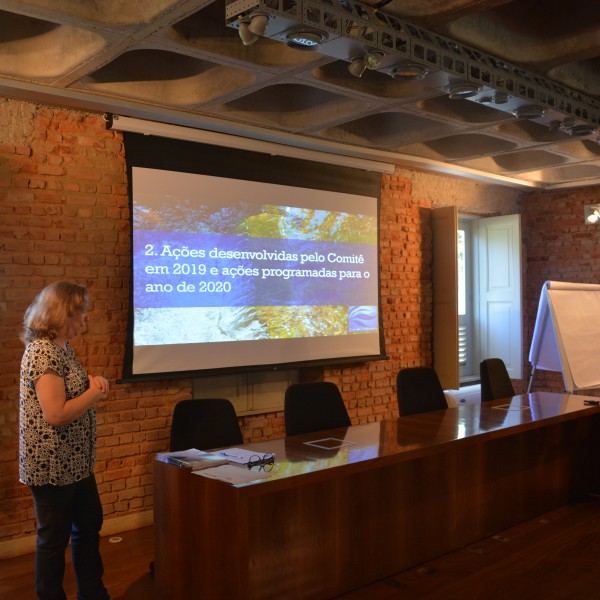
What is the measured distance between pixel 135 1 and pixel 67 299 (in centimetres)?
153

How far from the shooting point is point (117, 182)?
192 inches

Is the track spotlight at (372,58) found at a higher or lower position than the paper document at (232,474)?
higher

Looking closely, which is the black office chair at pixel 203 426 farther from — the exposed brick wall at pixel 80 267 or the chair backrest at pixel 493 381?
the chair backrest at pixel 493 381

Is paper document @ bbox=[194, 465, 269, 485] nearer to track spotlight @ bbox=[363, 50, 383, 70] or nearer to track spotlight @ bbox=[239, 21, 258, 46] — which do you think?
track spotlight @ bbox=[239, 21, 258, 46]

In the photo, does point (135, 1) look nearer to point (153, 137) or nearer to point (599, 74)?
point (153, 137)

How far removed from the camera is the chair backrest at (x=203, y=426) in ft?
12.6

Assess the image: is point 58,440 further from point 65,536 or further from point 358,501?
point 358,501

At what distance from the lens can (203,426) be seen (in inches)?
155

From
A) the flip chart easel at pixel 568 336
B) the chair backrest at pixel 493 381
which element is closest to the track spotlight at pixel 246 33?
the chair backrest at pixel 493 381

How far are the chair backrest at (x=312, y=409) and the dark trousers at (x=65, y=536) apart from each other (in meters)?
1.38

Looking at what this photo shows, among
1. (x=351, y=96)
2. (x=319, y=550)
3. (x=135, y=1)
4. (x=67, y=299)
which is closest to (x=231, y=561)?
(x=319, y=550)

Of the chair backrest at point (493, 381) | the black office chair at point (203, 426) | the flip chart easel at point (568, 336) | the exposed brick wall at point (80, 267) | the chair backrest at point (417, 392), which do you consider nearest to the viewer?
the black office chair at point (203, 426)

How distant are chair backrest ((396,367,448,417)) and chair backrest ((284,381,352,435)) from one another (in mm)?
694

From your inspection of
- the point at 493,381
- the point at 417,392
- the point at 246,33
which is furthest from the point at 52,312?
the point at 493,381
